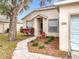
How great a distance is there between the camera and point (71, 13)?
11812 mm

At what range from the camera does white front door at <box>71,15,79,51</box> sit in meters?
11.7

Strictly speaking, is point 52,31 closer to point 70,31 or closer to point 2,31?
point 70,31

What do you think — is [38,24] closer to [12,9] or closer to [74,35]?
[12,9]

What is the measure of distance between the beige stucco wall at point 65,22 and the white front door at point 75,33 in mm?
303

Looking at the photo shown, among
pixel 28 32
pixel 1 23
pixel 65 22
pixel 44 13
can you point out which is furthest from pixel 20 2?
pixel 1 23

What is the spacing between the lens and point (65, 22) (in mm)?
12070

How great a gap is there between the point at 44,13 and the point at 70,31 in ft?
40.7

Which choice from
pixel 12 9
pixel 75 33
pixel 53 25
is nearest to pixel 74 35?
pixel 75 33

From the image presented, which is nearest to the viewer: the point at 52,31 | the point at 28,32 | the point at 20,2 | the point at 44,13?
the point at 20,2

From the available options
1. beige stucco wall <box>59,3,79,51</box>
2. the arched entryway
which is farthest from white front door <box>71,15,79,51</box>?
the arched entryway

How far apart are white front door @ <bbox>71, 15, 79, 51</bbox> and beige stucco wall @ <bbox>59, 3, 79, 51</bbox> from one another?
30cm

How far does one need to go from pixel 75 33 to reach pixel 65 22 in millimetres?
1090

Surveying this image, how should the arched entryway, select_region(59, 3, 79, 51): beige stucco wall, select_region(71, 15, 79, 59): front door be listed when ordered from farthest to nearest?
the arched entryway < select_region(59, 3, 79, 51): beige stucco wall < select_region(71, 15, 79, 59): front door

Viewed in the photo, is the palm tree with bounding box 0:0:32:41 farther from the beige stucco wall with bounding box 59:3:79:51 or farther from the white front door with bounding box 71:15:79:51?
the white front door with bounding box 71:15:79:51
